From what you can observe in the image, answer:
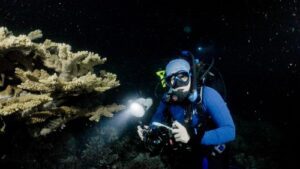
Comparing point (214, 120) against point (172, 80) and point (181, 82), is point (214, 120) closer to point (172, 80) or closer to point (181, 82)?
point (181, 82)

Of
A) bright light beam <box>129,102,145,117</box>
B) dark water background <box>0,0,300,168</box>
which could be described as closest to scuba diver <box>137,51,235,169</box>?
bright light beam <box>129,102,145,117</box>

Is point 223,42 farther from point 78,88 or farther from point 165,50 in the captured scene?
point 78,88

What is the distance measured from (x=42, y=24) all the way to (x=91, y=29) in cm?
258

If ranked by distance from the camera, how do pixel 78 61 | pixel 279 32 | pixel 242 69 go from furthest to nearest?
pixel 279 32
pixel 242 69
pixel 78 61

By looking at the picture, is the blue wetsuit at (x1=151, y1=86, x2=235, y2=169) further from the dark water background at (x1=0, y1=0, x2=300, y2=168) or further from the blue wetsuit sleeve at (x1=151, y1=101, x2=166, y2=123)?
the dark water background at (x1=0, y1=0, x2=300, y2=168)

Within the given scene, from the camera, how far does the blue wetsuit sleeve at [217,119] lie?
3396 millimetres

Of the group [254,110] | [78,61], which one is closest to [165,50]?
[254,110]

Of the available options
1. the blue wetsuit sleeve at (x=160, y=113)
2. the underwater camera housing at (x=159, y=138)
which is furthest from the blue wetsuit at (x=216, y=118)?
the blue wetsuit sleeve at (x=160, y=113)

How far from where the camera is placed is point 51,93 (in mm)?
3141

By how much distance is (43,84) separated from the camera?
2867 mm

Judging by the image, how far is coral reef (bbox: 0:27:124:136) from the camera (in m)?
2.76

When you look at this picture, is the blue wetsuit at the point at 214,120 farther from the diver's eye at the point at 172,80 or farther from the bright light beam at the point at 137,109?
the bright light beam at the point at 137,109

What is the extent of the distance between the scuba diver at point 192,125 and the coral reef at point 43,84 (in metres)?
0.90

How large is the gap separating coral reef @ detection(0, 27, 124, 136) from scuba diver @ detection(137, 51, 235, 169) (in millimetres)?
901
